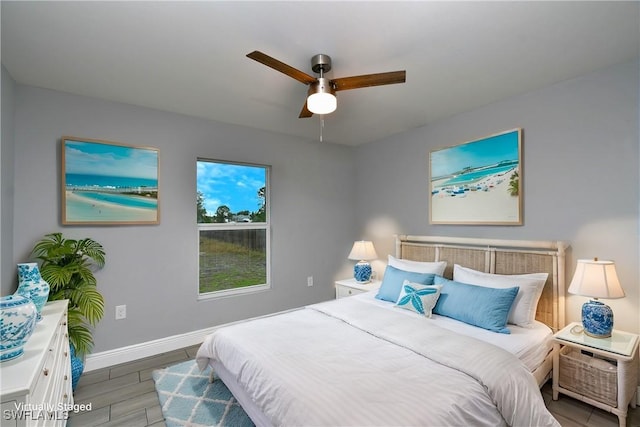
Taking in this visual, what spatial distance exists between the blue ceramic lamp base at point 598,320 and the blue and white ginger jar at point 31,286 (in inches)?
145

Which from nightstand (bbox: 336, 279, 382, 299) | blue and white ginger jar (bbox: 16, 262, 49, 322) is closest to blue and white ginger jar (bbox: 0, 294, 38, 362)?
blue and white ginger jar (bbox: 16, 262, 49, 322)

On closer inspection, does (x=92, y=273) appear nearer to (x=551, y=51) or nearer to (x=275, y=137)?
(x=275, y=137)

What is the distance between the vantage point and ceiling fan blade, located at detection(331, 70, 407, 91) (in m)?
1.88

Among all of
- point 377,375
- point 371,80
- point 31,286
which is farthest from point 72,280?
point 371,80

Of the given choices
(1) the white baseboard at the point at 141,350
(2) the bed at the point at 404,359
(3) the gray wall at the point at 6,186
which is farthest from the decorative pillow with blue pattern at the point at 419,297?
(3) the gray wall at the point at 6,186

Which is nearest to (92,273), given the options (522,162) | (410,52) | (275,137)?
(275,137)

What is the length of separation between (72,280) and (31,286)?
0.73 m

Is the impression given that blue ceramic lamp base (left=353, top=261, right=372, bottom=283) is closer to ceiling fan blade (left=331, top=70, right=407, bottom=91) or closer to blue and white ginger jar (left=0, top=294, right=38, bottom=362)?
ceiling fan blade (left=331, top=70, right=407, bottom=91)

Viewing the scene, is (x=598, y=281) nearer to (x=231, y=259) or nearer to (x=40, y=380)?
(x=40, y=380)

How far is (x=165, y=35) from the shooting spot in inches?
75.1

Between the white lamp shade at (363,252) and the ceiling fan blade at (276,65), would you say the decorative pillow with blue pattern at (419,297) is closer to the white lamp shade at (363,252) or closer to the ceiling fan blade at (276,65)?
the white lamp shade at (363,252)

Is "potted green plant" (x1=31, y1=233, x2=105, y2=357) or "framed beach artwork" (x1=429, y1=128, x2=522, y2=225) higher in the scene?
"framed beach artwork" (x1=429, y1=128, x2=522, y2=225)

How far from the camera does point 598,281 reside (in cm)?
212

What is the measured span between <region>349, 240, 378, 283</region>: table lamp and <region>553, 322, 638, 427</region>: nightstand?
6.67ft
